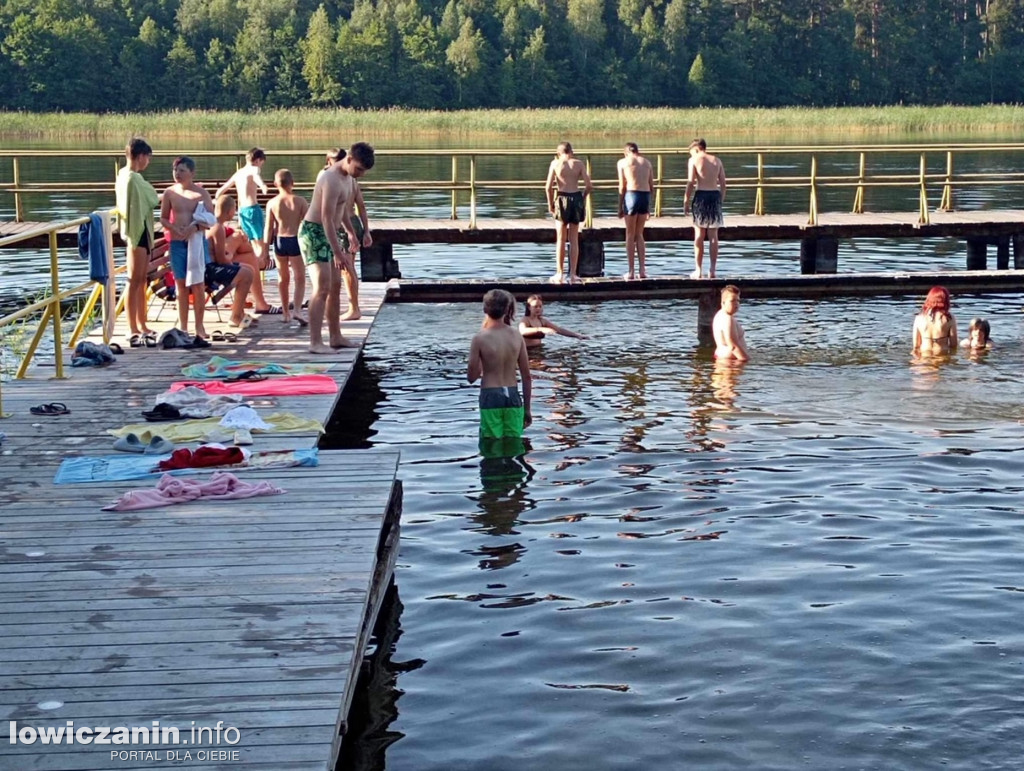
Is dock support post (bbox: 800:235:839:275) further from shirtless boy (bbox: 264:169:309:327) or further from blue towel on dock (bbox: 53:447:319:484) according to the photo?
blue towel on dock (bbox: 53:447:319:484)

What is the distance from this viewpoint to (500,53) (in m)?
90.4

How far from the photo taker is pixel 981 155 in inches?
2057

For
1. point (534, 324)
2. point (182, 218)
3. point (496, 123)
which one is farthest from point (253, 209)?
A: point (496, 123)

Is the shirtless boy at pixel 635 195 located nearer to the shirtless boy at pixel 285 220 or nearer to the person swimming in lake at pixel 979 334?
the person swimming in lake at pixel 979 334

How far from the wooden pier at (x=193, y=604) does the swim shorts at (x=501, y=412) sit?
7.27ft

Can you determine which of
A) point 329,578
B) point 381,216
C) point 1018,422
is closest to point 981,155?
point 381,216

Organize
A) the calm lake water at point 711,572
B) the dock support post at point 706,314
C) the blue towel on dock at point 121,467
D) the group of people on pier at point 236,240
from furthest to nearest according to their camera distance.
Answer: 1. the dock support post at point 706,314
2. the group of people on pier at point 236,240
3. the blue towel on dock at point 121,467
4. the calm lake water at point 711,572

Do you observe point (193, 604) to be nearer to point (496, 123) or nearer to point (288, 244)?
point (288, 244)

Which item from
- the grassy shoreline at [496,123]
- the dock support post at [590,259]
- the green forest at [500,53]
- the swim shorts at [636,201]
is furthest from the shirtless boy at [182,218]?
the green forest at [500,53]

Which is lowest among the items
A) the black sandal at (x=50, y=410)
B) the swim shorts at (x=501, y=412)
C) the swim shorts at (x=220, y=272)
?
the swim shorts at (x=501, y=412)

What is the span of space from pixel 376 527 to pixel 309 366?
15.8 feet

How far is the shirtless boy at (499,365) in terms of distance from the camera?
36.5 ft

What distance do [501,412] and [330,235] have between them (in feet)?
6.98

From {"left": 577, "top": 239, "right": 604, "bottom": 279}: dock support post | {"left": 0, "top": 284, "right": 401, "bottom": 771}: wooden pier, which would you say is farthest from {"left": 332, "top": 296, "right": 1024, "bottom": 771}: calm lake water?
{"left": 577, "top": 239, "right": 604, "bottom": 279}: dock support post
